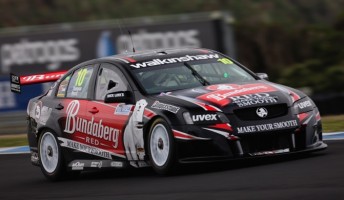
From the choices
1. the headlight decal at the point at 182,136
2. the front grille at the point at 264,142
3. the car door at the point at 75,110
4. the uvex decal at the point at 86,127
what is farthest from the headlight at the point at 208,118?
the car door at the point at 75,110

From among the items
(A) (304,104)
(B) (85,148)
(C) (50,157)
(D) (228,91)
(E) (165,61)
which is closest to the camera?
(D) (228,91)

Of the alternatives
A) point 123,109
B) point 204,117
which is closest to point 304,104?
point 204,117

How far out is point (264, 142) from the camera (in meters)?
8.94

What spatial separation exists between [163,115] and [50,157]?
232 cm

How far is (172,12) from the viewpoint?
45.0 m

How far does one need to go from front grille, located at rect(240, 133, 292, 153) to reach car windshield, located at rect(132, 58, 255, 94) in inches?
39.9

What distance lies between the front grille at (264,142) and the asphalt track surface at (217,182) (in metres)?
0.17

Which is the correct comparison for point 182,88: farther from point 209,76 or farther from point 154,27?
point 154,27

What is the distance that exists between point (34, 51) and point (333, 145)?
14.6 metres

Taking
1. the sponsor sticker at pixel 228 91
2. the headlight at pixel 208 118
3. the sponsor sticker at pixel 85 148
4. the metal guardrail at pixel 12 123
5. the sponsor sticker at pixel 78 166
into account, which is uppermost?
the sponsor sticker at pixel 228 91

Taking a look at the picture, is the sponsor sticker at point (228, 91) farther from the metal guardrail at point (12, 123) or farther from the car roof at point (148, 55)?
the metal guardrail at point (12, 123)

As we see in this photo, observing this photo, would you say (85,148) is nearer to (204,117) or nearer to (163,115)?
(163,115)

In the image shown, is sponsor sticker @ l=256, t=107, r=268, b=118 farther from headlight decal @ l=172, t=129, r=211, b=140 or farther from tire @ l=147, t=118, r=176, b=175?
tire @ l=147, t=118, r=176, b=175

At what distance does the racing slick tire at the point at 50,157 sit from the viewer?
1059cm
